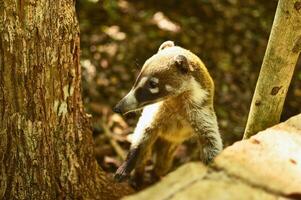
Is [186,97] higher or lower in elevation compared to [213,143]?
higher

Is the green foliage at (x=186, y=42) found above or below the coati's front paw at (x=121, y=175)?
above

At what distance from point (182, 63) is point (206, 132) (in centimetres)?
62

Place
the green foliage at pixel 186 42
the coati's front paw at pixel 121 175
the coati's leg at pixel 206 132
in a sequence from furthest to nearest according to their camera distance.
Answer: the green foliage at pixel 186 42, the coati's front paw at pixel 121 175, the coati's leg at pixel 206 132

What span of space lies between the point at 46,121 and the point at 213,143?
1.41 metres

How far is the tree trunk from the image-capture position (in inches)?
134

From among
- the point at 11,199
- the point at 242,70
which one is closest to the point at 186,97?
the point at 11,199

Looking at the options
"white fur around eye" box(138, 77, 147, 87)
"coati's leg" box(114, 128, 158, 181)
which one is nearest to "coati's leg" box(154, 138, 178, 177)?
"coati's leg" box(114, 128, 158, 181)

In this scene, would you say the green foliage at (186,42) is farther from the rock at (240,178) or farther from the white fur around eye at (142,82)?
the rock at (240,178)

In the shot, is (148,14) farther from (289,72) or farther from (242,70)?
(289,72)

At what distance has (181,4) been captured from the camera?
8.09 m

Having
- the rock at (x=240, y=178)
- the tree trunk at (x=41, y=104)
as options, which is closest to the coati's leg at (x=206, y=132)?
the tree trunk at (x=41, y=104)

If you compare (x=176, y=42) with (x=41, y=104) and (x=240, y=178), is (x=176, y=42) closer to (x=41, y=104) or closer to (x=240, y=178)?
(x=41, y=104)

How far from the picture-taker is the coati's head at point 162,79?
13.4ft

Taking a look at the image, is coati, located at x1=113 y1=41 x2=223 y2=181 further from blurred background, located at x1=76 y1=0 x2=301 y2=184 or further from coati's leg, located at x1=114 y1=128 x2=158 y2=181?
blurred background, located at x1=76 y1=0 x2=301 y2=184
